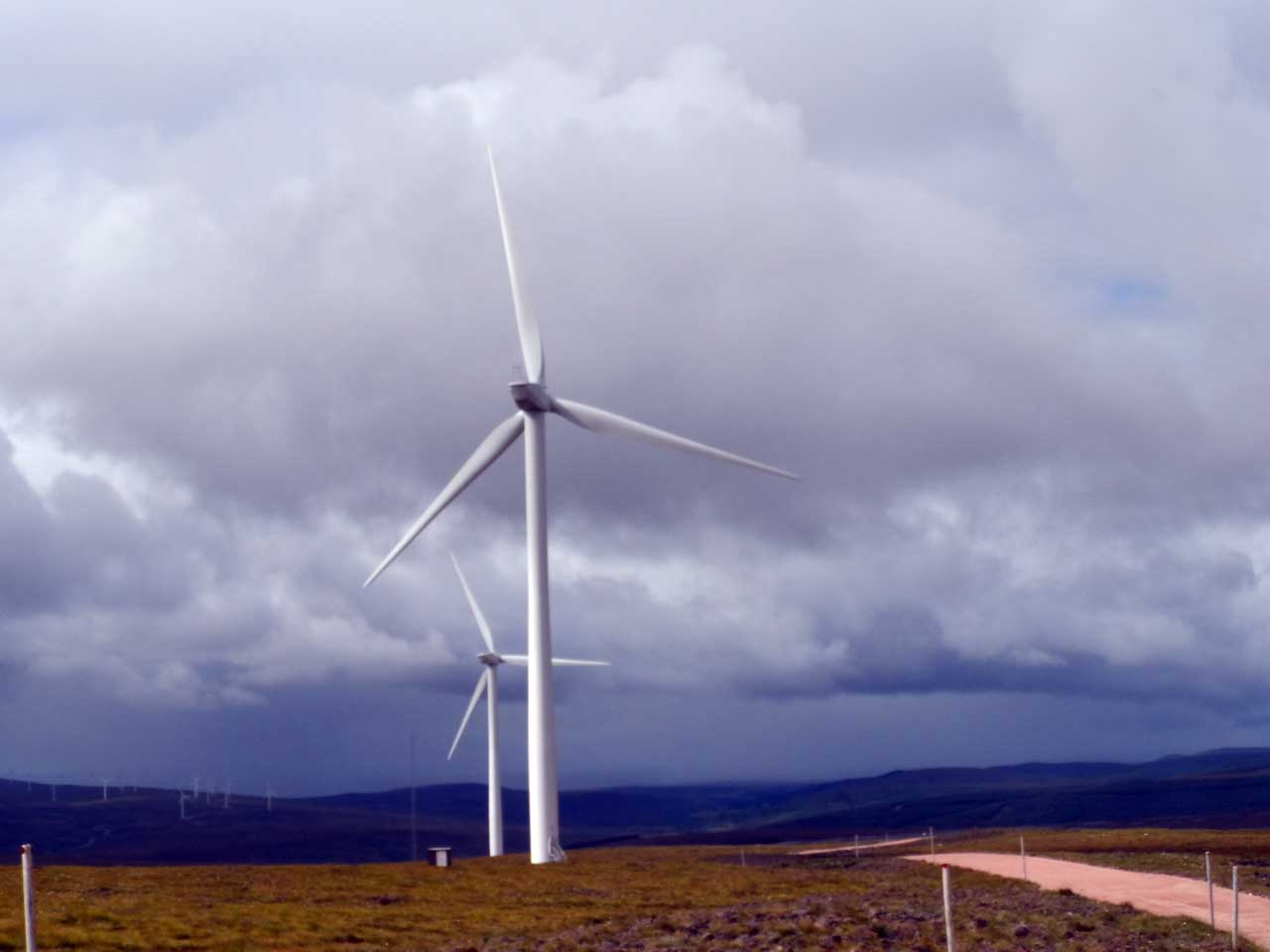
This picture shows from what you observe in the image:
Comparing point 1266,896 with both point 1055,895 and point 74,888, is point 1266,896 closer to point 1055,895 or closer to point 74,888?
point 1055,895

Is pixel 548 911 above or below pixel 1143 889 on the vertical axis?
above

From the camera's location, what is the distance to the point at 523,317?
78.5 metres

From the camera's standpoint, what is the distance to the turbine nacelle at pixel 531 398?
77250mm

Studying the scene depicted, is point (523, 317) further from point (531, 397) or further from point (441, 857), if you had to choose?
point (441, 857)

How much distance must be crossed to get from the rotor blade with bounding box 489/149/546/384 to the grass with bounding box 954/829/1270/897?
37515 mm

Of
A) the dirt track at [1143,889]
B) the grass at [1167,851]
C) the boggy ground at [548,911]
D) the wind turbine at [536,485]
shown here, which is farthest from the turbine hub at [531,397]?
the grass at [1167,851]

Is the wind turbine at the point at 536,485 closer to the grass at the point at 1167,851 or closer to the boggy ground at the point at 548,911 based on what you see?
the boggy ground at the point at 548,911

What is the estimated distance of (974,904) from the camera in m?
56.5

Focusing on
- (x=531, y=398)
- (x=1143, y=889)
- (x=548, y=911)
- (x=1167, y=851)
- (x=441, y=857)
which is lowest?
(x=1167, y=851)

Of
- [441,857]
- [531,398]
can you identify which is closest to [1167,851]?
[441,857]

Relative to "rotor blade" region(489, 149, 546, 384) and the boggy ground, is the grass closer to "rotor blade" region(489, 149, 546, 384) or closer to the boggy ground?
the boggy ground

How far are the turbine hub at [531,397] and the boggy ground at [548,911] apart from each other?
71.8 ft

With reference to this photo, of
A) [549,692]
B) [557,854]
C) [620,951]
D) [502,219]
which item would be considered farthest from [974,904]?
[502,219]

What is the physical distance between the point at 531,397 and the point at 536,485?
4212 millimetres
